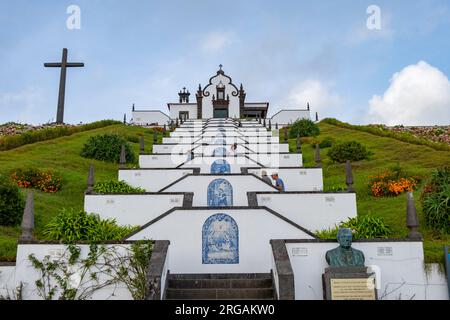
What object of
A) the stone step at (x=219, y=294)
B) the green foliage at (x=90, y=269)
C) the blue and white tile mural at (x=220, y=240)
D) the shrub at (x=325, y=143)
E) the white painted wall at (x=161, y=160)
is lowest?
the stone step at (x=219, y=294)

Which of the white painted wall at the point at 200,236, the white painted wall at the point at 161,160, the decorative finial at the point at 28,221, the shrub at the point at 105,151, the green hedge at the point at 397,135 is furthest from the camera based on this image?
the green hedge at the point at 397,135

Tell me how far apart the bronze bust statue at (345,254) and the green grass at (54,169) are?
25.5 ft

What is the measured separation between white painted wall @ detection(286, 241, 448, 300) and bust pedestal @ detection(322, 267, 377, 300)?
3.52 ft

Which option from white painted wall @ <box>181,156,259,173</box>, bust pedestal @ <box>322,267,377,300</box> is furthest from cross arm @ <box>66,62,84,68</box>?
bust pedestal @ <box>322,267,377,300</box>

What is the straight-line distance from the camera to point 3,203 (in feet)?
48.8

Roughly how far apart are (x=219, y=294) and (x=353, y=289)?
292cm

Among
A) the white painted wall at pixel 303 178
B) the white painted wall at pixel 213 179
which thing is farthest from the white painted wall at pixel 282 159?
the white painted wall at pixel 213 179

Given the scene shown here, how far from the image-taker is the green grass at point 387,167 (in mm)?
14414

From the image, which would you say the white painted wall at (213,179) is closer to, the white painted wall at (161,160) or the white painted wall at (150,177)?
the white painted wall at (150,177)

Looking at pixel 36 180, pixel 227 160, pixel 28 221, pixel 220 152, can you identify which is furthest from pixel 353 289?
pixel 36 180
